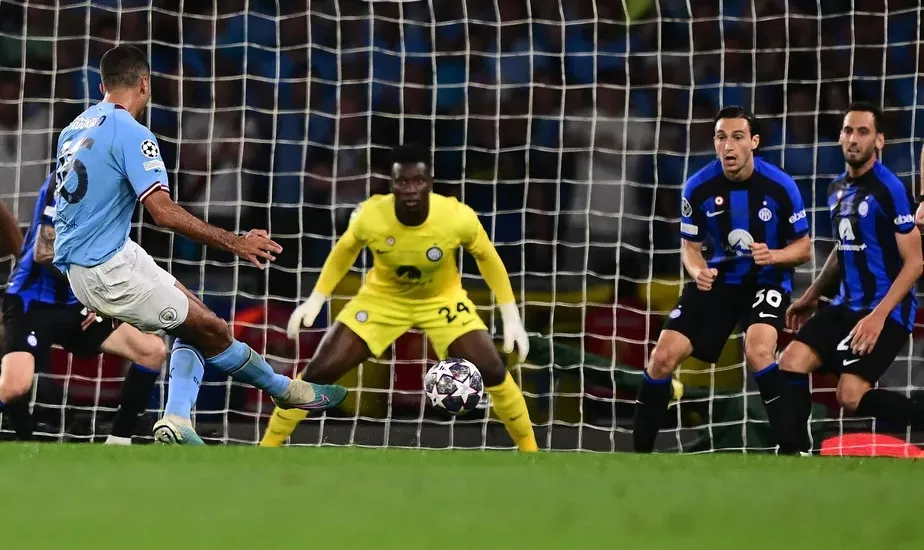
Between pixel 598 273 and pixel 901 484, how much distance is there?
4712 mm

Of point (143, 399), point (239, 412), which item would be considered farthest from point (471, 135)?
point (143, 399)

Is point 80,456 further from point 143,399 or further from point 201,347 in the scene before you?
point 143,399

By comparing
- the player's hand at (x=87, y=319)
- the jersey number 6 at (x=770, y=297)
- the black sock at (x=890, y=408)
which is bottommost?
the black sock at (x=890, y=408)

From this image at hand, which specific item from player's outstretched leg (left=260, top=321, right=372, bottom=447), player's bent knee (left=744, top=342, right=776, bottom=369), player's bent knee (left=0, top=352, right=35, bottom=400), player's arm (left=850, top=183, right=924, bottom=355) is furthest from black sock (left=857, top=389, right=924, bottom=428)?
player's bent knee (left=0, top=352, right=35, bottom=400)

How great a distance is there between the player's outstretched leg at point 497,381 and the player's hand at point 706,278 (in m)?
1.12

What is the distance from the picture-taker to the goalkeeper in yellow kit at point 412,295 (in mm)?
7566

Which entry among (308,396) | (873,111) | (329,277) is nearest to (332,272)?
(329,277)

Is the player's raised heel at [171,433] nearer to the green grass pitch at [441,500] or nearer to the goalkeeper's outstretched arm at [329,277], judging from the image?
the green grass pitch at [441,500]

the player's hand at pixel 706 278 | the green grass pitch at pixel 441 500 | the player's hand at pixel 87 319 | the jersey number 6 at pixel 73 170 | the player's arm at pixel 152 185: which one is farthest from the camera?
the player's hand at pixel 87 319

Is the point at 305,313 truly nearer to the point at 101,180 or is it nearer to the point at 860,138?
the point at 101,180

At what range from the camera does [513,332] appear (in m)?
7.66

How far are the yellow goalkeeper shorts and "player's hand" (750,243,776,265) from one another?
1521 mm

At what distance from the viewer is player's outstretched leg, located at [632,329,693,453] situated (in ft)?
23.7

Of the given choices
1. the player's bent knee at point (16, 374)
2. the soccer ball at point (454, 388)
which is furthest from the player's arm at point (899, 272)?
the player's bent knee at point (16, 374)
